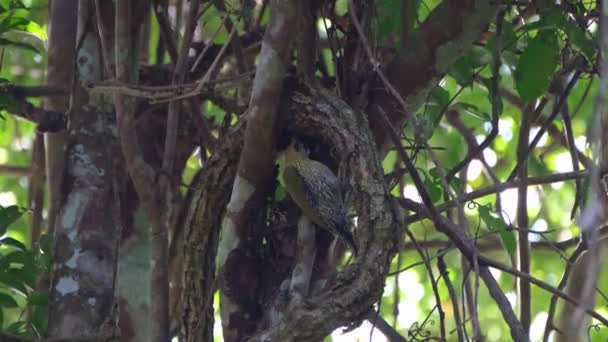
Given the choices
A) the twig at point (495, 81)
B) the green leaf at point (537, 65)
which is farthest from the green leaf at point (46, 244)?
the green leaf at point (537, 65)

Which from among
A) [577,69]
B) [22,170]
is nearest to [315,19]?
[577,69]

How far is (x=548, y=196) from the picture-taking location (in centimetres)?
510

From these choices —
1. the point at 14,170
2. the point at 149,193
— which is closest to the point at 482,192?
the point at 149,193

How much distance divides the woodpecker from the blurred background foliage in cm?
21

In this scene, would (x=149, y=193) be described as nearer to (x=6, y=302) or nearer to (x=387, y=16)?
(x=6, y=302)

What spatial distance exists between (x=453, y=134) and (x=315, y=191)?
138cm

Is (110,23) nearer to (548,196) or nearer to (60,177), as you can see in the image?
(60,177)

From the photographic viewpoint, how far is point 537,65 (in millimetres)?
2412

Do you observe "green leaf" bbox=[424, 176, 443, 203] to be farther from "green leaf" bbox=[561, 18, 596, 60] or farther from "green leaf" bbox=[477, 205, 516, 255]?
"green leaf" bbox=[561, 18, 596, 60]

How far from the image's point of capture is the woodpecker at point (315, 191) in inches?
100

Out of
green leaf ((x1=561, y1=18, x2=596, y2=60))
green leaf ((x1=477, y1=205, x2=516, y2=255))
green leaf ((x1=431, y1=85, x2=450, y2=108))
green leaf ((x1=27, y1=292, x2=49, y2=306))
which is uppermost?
green leaf ((x1=561, y1=18, x2=596, y2=60))

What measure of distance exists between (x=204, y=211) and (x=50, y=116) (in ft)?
2.64

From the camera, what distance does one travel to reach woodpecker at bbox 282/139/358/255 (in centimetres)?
254

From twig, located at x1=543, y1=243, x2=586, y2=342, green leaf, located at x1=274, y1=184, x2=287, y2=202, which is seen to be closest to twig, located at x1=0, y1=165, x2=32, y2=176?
green leaf, located at x1=274, y1=184, x2=287, y2=202
